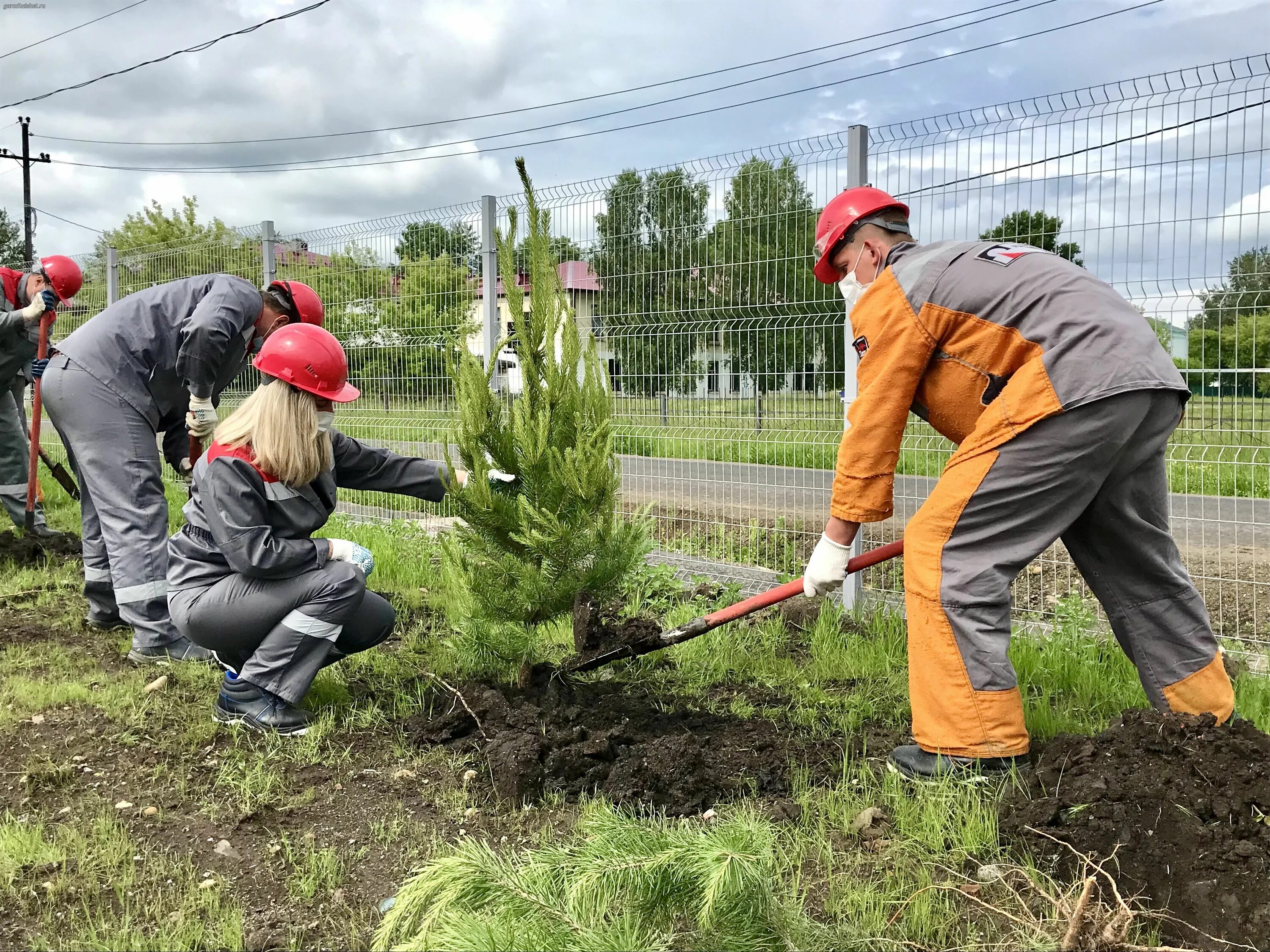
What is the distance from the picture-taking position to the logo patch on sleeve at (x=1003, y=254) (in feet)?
9.55

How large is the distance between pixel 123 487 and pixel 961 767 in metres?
4.37

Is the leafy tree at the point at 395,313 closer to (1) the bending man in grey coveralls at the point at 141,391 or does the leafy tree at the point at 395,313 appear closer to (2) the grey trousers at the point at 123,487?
(1) the bending man in grey coveralls at the point at 141,391

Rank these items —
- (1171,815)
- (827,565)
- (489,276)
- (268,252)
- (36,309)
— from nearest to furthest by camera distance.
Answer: (1171,815) → (827,565) → (36,309) → (489,276) → (268,252)

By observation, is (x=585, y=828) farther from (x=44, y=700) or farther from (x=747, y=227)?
(x=747, y=227)

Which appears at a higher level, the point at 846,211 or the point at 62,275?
the point at 62,275

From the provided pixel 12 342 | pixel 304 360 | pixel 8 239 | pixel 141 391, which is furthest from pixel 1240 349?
pixel 8 239

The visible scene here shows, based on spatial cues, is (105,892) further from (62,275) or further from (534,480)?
(62,275)

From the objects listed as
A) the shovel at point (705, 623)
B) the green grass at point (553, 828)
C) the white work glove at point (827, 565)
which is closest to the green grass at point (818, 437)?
the green grass at point (553, 828)

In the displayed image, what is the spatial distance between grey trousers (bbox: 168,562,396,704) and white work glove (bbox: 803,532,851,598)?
6.07 feet

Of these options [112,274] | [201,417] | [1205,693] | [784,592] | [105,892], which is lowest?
[105,892]

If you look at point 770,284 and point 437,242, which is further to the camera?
point 437,242

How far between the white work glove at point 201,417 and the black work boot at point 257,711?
180 cm

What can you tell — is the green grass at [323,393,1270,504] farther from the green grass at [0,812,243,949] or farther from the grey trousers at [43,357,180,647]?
the green grass at [0,812,243,949]

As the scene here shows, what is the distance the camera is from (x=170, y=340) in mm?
5094
